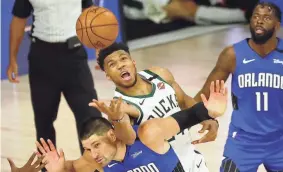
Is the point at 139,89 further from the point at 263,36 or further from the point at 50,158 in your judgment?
the point at 263,36

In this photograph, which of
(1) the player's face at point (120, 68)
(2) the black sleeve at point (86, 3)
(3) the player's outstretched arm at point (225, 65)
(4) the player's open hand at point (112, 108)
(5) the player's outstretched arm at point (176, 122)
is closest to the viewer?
(4) the player's open hand at point (112, 108)

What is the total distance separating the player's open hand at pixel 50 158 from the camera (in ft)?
11.4

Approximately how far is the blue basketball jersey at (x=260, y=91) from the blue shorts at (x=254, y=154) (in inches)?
1.9

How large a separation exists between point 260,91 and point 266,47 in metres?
0.30

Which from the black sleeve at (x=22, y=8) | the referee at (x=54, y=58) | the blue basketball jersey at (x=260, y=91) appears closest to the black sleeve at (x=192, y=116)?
the blue basketball jersey at (x=260, y=91)

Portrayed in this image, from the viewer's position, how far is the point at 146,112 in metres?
3.84

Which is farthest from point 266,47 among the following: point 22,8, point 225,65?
point 22,8

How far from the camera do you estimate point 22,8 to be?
519 cm

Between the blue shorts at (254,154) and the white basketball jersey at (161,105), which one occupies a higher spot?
the white basketball jersey at (161,105)

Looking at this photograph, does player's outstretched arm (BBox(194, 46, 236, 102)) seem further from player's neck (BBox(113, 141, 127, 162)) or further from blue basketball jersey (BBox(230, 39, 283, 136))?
player's neck (BBox(113, 141, 127, 162))

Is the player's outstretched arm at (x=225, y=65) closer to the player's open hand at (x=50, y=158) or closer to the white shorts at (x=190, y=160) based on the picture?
the white shorts at (x=190, y=160)

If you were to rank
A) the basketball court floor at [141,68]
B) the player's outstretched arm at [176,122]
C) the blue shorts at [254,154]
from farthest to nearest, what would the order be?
the basketball court floor at [141,68] < the blue shorts at [254,154] < the player's outstretched arm at [176,122]

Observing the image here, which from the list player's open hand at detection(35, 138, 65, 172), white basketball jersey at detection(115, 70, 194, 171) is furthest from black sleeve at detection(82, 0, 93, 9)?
player's open hand at detection(35, 138, 65, 172)

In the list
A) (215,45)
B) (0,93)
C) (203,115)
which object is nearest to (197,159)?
(203,115)
